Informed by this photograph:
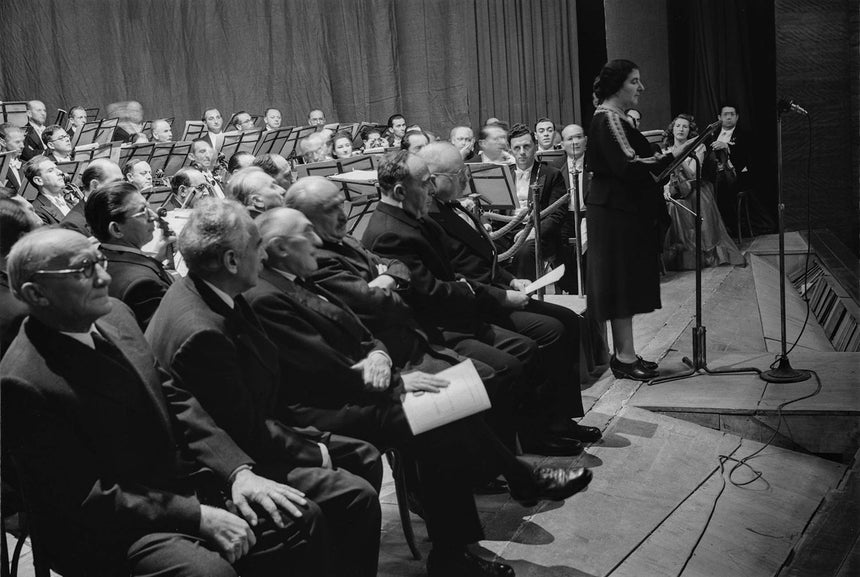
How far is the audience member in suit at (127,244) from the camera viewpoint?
3.02 meters

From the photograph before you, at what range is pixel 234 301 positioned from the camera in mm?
2469

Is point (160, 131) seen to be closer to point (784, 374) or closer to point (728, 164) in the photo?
point (728, 164)

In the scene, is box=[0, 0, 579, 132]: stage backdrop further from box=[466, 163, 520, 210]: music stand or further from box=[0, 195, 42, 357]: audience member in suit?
box=[0, 195, 42, 357]: audience member in suit

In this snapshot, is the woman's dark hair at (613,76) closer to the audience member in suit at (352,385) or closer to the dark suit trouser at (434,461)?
the audience member in suit at (352,385)

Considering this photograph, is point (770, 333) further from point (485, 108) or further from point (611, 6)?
point (485, 108)

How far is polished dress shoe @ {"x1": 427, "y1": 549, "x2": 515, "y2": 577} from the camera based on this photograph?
2.88m

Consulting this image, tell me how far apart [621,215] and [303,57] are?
8.98m

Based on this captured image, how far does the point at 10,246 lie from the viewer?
280 cm

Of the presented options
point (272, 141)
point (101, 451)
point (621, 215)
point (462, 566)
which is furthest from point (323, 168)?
point (101, 451)

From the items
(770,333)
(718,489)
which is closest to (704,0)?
(770,333)

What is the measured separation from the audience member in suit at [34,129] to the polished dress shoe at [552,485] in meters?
6.93

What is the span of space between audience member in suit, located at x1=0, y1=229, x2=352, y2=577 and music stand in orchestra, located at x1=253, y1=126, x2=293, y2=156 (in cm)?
717

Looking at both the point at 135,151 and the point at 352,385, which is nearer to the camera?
the point at 352,385

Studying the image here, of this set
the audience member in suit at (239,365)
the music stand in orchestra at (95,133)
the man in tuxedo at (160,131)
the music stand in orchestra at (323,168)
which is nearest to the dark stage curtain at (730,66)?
the music stand in orchestra at (323,168)
